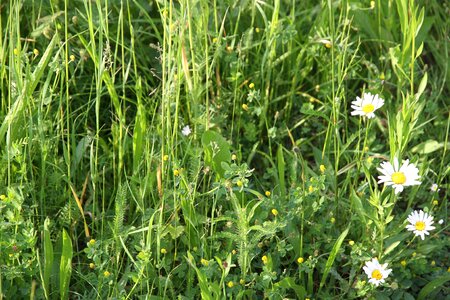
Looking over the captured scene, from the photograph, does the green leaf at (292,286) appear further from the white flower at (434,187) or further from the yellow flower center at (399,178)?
the white flower at (434,187)

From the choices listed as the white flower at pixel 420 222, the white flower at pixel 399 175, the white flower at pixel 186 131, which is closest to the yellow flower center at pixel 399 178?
the white flower at pixel 399 175

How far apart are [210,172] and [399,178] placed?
0.54 m

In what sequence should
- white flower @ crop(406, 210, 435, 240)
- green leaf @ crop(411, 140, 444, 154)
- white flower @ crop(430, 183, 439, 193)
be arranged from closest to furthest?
white flower @ crop(406, 210, 435, 240), white flower @ crop(430, 183, 439, 193), green leaf @ crop(411, 140, 444, 154)

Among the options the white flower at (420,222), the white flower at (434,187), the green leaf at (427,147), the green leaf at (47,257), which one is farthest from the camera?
the green leaf at (427,147)

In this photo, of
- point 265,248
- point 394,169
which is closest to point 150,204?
point 265,248

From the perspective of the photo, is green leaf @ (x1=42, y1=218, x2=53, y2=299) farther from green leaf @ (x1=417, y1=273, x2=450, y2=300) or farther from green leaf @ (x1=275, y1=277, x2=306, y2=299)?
green leaf @ (x1=417, y1=273, x2=450, y2=300)

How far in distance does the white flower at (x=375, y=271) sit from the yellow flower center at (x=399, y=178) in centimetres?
21

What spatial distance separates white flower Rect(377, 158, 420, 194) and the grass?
26 millimetres

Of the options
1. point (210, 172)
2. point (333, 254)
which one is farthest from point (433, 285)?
point (210, 172)

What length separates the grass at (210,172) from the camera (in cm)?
210

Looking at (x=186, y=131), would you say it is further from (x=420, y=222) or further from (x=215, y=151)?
(x=420, y=222)

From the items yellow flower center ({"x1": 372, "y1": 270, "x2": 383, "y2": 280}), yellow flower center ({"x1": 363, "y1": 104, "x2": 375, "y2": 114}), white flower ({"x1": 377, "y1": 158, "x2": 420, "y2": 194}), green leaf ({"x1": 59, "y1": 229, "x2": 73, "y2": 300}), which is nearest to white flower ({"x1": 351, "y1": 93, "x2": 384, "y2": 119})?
yellow flower center ({"x1": 363, "y1": 104, "x2": 375, "y2": 114})

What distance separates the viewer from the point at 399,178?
2078 millimetres

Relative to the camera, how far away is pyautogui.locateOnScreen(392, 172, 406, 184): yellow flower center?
6.81ft
